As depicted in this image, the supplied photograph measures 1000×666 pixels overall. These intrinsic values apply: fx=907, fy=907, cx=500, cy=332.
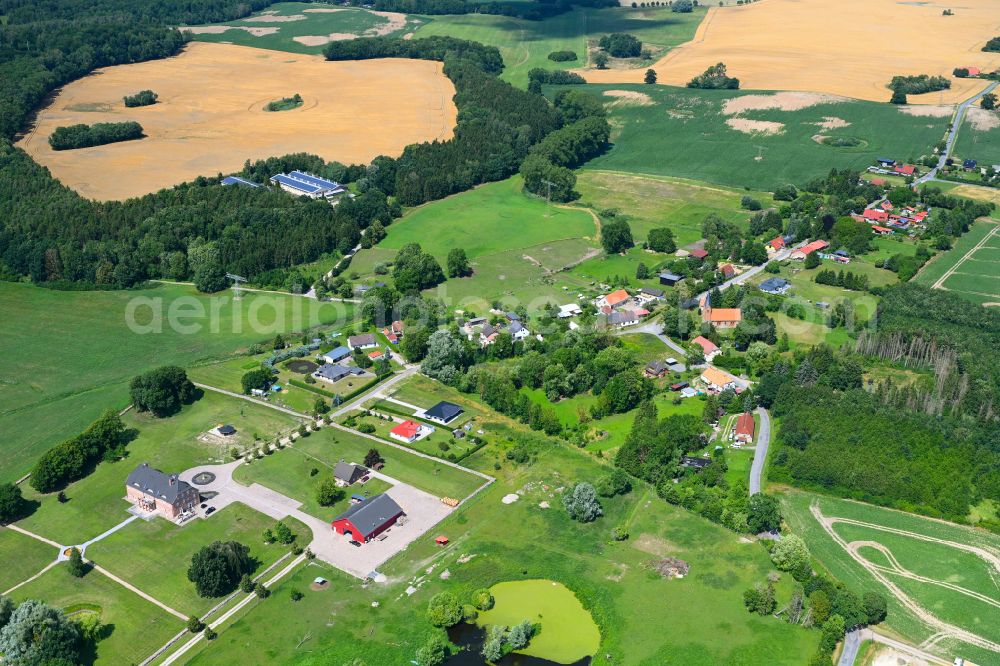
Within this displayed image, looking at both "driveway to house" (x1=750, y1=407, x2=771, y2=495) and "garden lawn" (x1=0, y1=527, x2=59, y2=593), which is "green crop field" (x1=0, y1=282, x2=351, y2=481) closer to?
"garden lawn" (x1=0, y1=527, x2=59, y2=593)

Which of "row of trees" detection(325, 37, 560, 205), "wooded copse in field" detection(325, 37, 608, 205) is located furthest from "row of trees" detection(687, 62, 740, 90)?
"row of trees" detection(325, 37, 560, 205)

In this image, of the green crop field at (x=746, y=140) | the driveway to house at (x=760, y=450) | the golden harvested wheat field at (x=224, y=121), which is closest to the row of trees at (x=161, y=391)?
the driveway to house at (x=760, y=450)

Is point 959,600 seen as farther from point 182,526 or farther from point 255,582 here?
point 182,526

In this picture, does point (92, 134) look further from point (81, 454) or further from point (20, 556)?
point (20, 556)

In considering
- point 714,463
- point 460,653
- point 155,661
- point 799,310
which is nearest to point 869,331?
point 799,310

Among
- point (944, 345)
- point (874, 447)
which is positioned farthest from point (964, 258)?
point (874, 447)

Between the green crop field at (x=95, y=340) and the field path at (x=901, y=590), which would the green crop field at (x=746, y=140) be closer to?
the green crop field at (x=95, y=340)

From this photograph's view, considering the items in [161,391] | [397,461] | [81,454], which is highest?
[161,391]
